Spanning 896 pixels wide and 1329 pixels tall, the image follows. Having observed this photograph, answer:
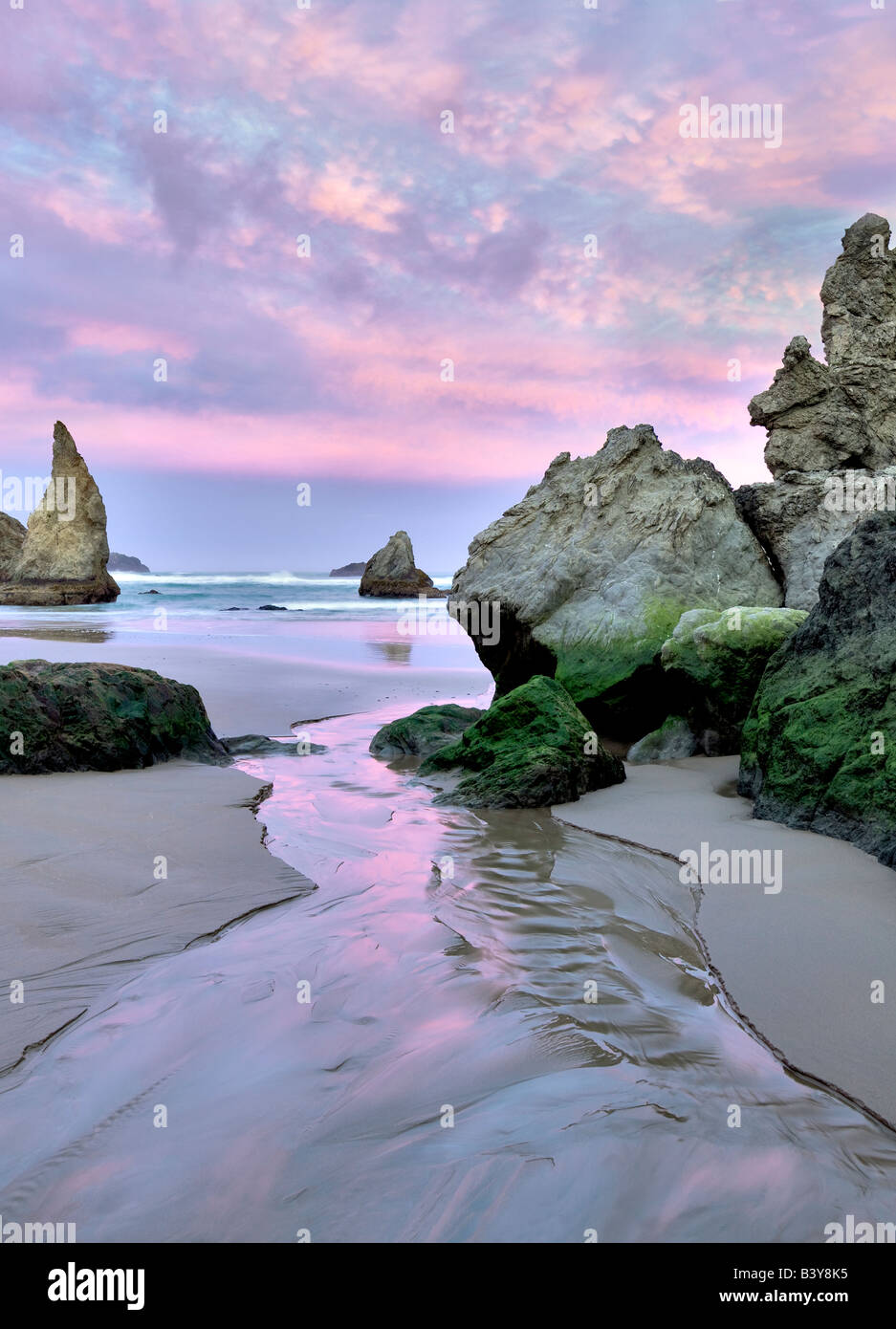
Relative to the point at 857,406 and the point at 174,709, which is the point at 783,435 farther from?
the point at 174,709

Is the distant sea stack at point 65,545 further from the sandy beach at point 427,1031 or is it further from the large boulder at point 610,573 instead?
the sandy beach at point 427,1031

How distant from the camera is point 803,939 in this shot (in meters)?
3.20

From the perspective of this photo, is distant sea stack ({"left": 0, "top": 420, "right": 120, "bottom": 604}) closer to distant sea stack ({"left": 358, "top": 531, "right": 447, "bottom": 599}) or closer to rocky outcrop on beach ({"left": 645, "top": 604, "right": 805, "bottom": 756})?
distant sea stack ({"left": 358, "top": 531, "right": 447, "bottom": 599})

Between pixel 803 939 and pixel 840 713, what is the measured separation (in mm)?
1957

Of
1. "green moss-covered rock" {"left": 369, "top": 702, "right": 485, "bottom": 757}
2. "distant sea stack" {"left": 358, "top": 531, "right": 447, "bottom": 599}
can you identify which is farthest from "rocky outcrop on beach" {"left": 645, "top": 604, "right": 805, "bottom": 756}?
"distant sea stack" {"left": 358, "top": 531, "right": 447, "bottom": 599}

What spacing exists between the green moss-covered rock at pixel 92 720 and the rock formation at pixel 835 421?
621 cm

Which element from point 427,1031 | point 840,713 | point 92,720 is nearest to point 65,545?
point 92,720

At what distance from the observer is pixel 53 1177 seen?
1.87 m

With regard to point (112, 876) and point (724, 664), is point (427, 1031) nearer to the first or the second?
point (112, 876)

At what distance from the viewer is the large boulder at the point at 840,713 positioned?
4.21m

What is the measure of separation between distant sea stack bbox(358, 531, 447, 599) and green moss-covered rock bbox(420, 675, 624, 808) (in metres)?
49.4

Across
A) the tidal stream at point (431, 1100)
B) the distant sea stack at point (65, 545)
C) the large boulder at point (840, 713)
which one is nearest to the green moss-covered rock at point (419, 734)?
the large boulder at point (840, 713)

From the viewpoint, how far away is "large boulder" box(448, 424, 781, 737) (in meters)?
7.69
